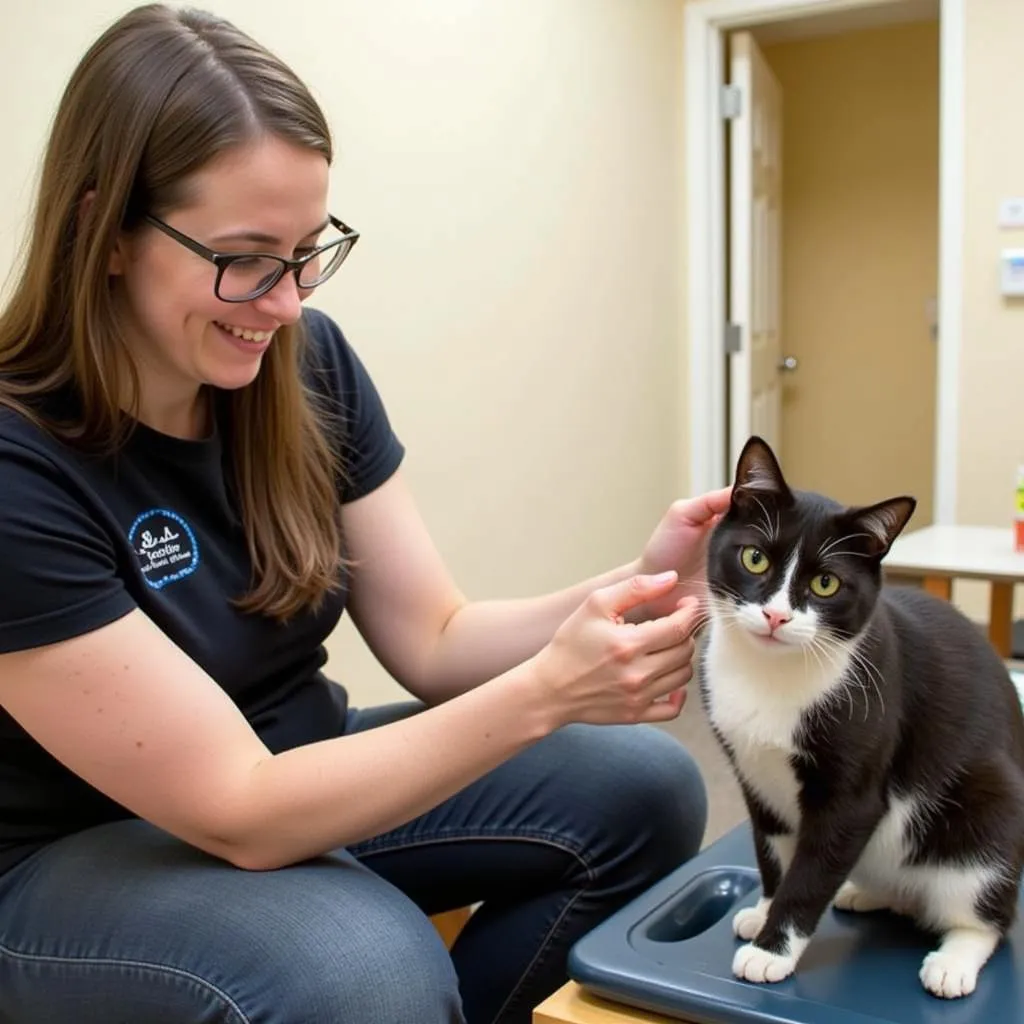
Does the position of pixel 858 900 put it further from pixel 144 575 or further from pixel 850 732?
pixel 144 575

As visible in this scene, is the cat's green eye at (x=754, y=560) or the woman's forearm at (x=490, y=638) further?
the woman's forearm at (x=490, y=638)

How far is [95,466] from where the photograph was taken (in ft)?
3.23

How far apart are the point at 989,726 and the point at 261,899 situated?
607 mm

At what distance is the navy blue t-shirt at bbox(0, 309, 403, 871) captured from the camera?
879 mm

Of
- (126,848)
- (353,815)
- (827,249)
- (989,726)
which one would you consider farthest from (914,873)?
(827,249)

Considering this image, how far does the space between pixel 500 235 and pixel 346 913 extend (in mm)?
1930

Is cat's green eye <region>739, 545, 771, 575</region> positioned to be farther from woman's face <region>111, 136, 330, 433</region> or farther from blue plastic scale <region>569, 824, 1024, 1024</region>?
woman's face <region>111, 136, 330, 433</region>

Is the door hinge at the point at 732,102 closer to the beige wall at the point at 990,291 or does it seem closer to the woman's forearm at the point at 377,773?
the beige wall at the point at 990,291

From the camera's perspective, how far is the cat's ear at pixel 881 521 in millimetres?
846

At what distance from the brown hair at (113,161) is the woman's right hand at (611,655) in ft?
1.44

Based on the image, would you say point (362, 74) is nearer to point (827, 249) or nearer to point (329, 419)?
point (329, 419)

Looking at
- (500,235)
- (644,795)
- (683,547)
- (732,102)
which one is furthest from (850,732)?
(732,102)

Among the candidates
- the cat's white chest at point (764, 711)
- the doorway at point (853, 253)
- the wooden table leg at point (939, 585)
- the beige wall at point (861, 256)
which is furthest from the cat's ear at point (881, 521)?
the beige wall at point (861, 256)

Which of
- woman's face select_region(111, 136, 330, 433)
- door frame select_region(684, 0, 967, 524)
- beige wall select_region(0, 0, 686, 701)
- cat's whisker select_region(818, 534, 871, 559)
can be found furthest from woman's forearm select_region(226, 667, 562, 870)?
door frame select_region(684, 0, 967, 524)
